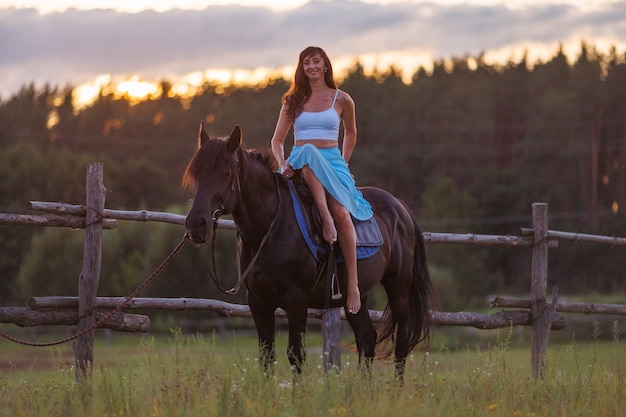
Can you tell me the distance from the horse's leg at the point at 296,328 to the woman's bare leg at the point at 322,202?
1.63ft

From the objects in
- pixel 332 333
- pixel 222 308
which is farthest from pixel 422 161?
pixel 222 308

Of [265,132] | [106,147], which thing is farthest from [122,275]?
[106,147]

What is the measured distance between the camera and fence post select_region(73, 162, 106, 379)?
25.6 feet

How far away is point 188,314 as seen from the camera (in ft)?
116

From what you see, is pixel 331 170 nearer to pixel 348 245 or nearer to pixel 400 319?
pixel 348 245

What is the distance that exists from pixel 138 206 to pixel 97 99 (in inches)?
516

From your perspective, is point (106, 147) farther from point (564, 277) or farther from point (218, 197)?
point (218, 197)

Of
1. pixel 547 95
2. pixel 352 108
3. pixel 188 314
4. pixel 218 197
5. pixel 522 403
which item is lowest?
pixel 188 314

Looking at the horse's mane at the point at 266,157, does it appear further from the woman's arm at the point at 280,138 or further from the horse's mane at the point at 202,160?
the horse's mane at the point at 202,160

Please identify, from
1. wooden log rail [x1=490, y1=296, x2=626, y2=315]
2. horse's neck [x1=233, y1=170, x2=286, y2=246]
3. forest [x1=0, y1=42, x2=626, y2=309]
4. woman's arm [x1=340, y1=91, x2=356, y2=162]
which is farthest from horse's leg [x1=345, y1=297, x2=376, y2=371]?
forest [x1=0, y1=42, x2=626, y2=309]

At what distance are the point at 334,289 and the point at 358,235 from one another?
0.48 m

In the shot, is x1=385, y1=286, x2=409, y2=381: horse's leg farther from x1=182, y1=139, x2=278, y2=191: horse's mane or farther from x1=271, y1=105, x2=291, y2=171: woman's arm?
x1=182, y1=139, x2=278, y2=191: horse's mane

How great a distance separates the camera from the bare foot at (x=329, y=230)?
22.1 ft

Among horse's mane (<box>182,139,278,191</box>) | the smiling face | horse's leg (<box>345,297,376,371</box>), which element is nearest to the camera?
horse's mane (<box>182,139,278,191</box>)
